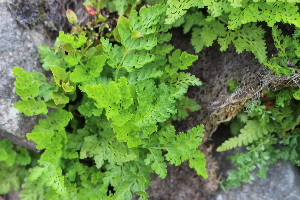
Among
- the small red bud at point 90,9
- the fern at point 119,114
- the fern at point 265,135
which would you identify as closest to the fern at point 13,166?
the fern at point 119,114

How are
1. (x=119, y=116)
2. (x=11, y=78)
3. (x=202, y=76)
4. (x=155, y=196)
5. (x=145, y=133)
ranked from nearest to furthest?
Result: (x=119, y=116) → (x=145, y=133) → (x=11, y=78) → (x=202, y=76) → (x=155, y=196)

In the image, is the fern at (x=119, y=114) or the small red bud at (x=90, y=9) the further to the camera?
the small red bud at (x=90, y=9)

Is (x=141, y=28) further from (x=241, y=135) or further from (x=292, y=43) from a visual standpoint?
(x=241, y=135)

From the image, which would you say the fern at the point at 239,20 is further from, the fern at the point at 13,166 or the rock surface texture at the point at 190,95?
the fern at the point at 13,166

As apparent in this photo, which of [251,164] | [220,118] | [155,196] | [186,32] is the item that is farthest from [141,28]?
[155,196]

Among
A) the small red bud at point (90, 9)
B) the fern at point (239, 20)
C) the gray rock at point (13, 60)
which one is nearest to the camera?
the fern at point (239, 20)

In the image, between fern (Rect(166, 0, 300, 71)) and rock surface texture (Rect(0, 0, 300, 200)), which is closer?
fern (Rect(166, 0, 300, 71))

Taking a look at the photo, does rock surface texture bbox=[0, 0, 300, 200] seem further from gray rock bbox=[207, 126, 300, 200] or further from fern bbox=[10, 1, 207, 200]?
fern bbox=[10, 1, 207, 200]

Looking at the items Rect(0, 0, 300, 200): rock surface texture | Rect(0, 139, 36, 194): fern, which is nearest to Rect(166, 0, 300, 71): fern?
Rect(0, 0, 300, 200): rock surface texture

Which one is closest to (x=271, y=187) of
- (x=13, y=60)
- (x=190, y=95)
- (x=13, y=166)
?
(x=190, y=95)
